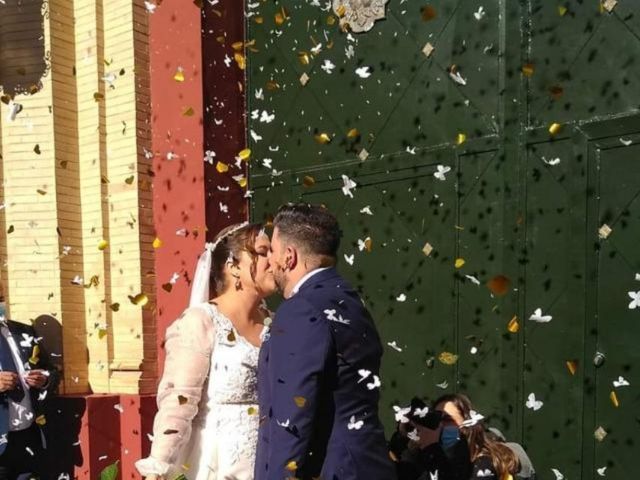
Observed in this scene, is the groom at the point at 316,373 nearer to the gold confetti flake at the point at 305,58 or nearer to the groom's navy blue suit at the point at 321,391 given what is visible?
the groom's navy blue suit at the point at 321,391

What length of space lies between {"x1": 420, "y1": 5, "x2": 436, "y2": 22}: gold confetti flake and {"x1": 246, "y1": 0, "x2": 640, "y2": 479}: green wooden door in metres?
0.01

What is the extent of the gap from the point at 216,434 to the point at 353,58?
2.77m

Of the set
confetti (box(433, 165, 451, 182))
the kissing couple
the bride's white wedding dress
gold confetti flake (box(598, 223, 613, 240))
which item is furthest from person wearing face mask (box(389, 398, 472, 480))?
confetti (box(433, 165, 451, 182))

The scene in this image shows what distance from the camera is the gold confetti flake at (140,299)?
18.5ft

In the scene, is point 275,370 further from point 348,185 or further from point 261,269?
point 348,185

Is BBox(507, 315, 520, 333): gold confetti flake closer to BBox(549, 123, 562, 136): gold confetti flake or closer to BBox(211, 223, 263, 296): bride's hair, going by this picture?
BBox(549, 123, 562, 136): gold confetti flake

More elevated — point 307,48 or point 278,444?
point 307,48

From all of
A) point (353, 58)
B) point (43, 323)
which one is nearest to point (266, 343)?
point (353, 58)

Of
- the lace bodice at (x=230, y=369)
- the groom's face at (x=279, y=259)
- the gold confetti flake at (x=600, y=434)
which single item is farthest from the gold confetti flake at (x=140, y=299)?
the gold confetti flake at (x=600, y=434)

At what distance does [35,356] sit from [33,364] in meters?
0.09

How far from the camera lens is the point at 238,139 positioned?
214 inches

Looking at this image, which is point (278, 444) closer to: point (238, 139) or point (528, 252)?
point (528, 252)

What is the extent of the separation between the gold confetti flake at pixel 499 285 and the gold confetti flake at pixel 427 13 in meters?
1.66

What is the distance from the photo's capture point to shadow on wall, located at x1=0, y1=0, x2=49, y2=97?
6543 mm
